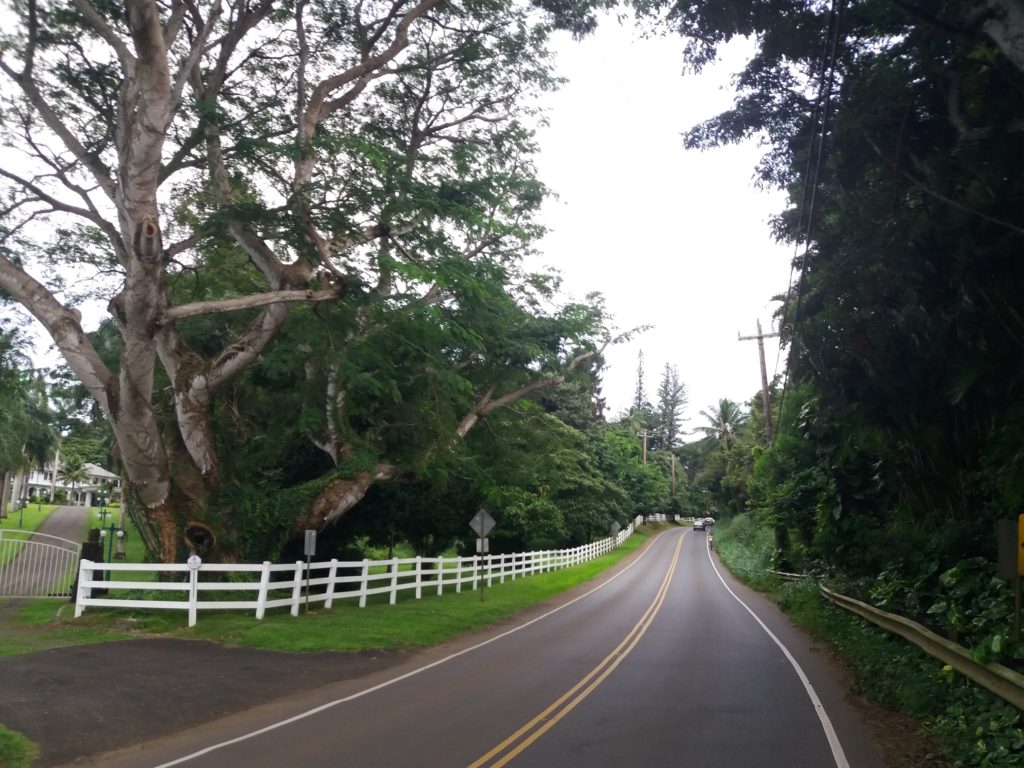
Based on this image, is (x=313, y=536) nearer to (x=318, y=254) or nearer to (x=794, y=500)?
(x=318, y=254)

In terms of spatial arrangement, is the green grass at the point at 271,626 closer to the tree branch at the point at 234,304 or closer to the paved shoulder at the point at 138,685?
the paved shoulder at the point at 138,685

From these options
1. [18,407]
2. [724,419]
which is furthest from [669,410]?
[18,407]

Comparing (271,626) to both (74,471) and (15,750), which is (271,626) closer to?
(15,750)

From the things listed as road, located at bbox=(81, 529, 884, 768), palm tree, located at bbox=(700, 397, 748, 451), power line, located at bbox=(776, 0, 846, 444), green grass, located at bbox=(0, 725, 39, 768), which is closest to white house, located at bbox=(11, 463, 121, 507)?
palm tree, located at bbox=(700, 397, 748, 451)

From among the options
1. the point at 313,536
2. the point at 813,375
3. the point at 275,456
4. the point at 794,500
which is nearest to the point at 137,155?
the point at 313,536

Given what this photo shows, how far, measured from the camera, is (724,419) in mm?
89625

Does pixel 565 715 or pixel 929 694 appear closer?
pixel 565 715

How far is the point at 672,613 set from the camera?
2359 cm

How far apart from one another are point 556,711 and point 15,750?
543 cm

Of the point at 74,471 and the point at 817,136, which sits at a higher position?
the point at 817,136

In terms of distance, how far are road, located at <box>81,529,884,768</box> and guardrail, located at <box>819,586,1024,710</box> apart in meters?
1.26

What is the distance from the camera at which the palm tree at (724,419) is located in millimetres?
88750

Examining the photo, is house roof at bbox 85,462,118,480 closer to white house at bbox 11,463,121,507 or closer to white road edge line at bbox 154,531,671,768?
white house at bbox 11,463,121,507

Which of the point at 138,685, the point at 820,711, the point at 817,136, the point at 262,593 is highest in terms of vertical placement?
the point at 817,136
